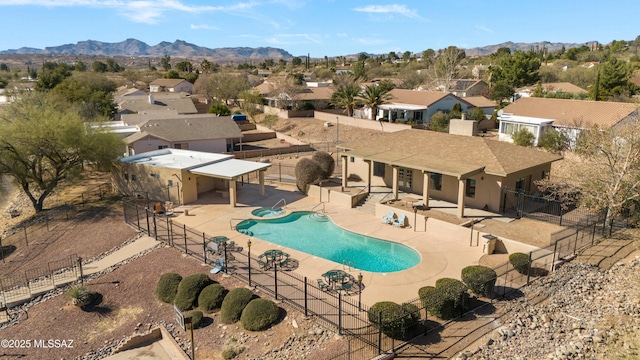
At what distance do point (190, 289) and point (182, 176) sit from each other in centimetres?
1346

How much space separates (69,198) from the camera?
3528 cm

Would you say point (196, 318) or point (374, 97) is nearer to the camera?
point (196, 318)

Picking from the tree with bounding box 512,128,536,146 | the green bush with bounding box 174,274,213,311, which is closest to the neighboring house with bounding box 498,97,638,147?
the tree with bounding box 512,128,536,146

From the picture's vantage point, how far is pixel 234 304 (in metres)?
18.0

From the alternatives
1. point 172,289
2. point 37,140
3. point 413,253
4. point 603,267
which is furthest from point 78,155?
point 603,267

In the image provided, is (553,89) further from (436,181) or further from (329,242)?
(329,242)

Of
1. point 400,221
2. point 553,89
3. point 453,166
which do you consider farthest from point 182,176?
point 553,89

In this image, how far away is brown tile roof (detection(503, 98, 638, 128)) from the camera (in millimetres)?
40594

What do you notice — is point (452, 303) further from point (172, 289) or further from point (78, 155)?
point (78, 155)

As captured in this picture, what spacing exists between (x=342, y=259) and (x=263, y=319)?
724 centimetres

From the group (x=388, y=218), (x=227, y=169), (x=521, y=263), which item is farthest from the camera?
(x=227, y=169)

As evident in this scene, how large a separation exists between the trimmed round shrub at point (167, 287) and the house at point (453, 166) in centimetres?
1562

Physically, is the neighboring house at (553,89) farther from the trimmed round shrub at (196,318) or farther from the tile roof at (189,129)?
the trimmed round shrub at (196,318)

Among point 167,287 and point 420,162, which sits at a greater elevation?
point 420,162
